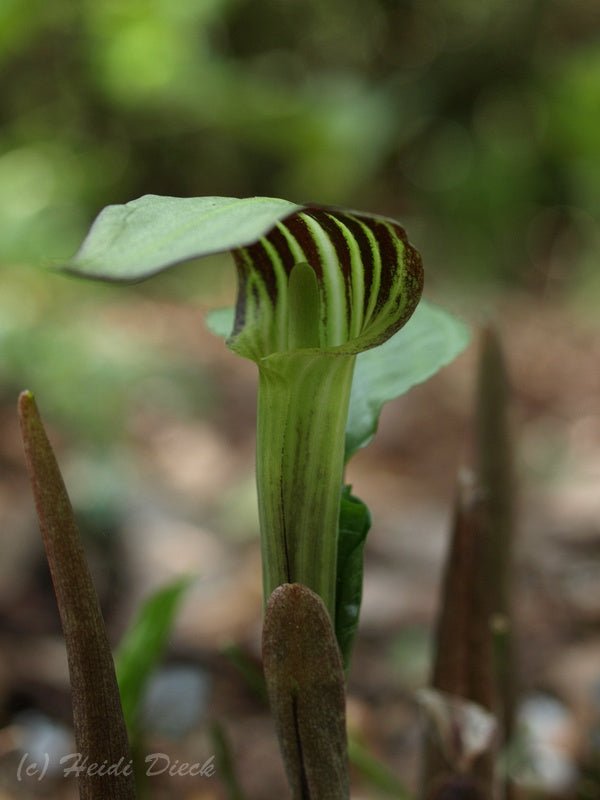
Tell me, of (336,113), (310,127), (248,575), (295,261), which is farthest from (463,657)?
(336,113)

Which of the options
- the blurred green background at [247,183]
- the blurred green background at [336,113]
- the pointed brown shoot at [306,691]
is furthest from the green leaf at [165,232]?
the blurred green background at [336,113]

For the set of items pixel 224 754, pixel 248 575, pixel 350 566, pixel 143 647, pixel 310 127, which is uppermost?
pixel 310 127

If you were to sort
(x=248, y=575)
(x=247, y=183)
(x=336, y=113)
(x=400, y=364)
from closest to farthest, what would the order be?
(x=400, y=364), (x=248, y=575), (x=336, y=113), (x=247, y=183)

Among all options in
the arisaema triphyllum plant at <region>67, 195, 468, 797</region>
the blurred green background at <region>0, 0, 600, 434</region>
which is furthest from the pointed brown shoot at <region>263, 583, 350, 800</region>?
the blurred green background at <region>0, 0, 600, 434</region>

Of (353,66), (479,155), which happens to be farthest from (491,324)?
(353,66)

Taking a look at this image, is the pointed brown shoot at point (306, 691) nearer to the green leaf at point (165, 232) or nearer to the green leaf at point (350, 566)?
the green leaf at point (350, 566)

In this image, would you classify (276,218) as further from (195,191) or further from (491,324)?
(195,191)

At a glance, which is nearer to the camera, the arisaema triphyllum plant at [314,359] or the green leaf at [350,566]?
the arisaema triphyllum plant at [314,359]

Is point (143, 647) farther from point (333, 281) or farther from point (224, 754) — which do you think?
point (333, 281)
